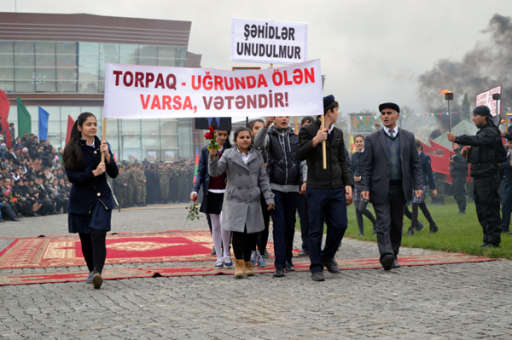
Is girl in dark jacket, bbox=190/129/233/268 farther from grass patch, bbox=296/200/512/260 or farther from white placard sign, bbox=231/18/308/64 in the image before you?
grass patch, bbox=296/200/512/260

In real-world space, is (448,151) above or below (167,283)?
above

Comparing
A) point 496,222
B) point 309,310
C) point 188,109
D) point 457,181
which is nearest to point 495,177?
point 496,222

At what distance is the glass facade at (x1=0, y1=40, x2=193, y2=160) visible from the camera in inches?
1861

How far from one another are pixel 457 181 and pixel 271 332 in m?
15.9

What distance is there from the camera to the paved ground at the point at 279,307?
4.80 metres

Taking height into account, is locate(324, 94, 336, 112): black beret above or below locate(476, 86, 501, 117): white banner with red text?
below

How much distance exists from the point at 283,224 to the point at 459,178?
13175 mm

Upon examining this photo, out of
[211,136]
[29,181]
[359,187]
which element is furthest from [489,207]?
[29,181]

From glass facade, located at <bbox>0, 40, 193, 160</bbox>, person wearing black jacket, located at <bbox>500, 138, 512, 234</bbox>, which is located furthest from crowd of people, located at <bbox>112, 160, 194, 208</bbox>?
person wearing black jacket, located at <bbox>500, 138, 512, 234</bbox>

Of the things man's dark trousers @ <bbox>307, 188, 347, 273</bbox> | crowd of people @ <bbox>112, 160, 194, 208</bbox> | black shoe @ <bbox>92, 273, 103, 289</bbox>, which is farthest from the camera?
crowd of people @ <bbox>112, 160, 194, 208</bbox>

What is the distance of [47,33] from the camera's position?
47531mm

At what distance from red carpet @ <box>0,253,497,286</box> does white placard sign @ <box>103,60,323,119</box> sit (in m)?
1.93

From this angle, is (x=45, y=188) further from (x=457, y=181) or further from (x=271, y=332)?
(x=271, y=332)

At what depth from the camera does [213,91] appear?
27.2 feet
